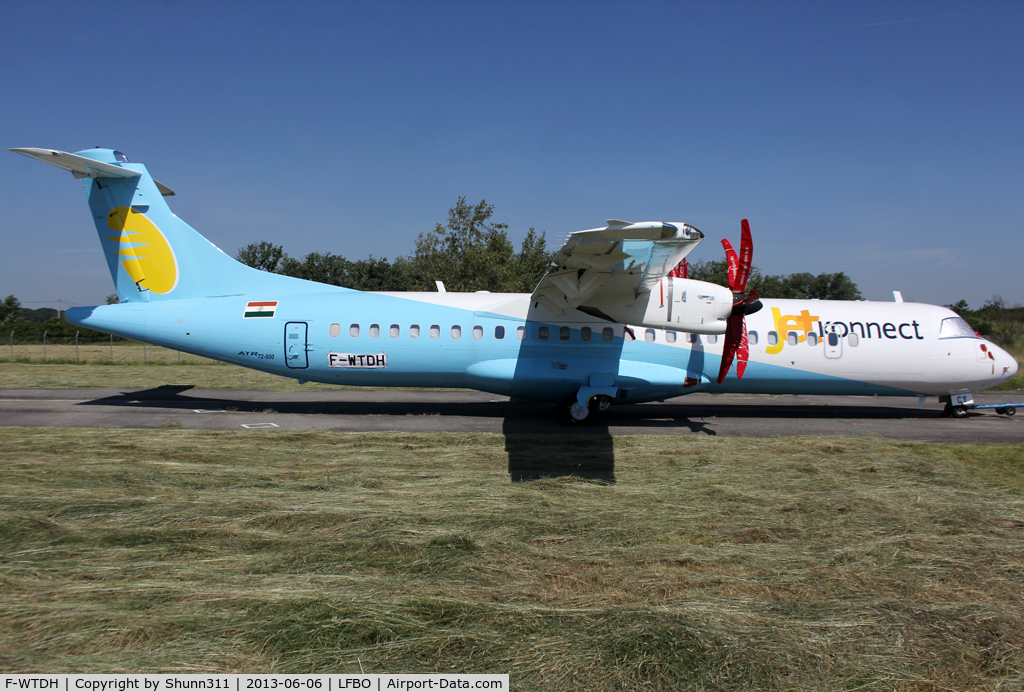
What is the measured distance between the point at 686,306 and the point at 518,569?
7.70m

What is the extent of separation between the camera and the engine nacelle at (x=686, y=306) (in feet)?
38.5

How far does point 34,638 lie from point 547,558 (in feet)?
14.0

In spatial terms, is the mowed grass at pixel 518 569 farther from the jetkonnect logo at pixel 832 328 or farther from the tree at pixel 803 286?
the tree at pixel 803 286

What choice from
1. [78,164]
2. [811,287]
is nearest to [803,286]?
[811,287]

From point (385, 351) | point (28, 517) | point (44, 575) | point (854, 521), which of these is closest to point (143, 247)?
point (385, 351)

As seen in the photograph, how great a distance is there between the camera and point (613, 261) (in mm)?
10391

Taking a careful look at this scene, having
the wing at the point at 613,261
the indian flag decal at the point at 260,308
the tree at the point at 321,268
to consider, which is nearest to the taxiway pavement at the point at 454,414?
the indian flag decal at the point at 260,308

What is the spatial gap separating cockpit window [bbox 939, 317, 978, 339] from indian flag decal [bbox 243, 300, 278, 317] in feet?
54.7

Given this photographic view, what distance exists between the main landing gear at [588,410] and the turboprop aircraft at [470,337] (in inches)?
1.3

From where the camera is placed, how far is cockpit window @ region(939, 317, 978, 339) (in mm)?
14641

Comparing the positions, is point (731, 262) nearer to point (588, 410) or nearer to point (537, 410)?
point (588, 410)

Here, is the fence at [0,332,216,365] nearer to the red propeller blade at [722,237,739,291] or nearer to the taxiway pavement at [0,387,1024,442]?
the taxiway pavement at [0,387,1024,442]

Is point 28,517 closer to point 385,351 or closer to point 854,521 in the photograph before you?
point 385,351

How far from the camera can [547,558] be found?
600 cm
